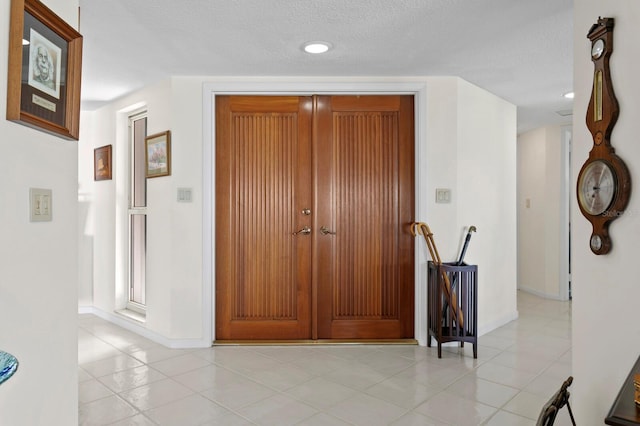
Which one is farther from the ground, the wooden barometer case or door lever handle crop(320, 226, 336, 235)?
the wooden barometer case

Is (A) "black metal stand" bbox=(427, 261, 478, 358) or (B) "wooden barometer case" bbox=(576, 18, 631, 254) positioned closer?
(B) "wooden barometer case" bbox=(576, 18, 631, 254)

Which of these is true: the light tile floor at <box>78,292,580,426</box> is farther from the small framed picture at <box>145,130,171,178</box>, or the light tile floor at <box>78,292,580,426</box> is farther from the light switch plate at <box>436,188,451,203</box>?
the small framed picture at <box>145,130,171,178</box>

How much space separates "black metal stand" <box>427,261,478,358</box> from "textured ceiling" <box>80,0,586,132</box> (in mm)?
1596

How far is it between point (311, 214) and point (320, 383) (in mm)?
1365

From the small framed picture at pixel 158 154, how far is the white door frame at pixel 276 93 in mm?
309

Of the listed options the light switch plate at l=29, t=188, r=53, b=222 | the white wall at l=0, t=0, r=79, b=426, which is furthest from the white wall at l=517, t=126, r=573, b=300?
the light switch plate at l=29, t=188, r=53, b=222

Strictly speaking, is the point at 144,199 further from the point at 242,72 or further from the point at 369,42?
the point at 369,42

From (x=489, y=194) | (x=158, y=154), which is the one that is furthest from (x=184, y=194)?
(x=489, y=194)

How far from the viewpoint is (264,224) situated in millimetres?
3537

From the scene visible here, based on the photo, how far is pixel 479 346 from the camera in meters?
3.48

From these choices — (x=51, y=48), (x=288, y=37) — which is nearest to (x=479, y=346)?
(x=288, y=37)

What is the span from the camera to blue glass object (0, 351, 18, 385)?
2.88 ft

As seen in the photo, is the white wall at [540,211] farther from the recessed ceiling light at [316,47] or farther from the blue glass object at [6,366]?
the blue glass object at [6,366]

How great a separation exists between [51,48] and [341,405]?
2195 mm
